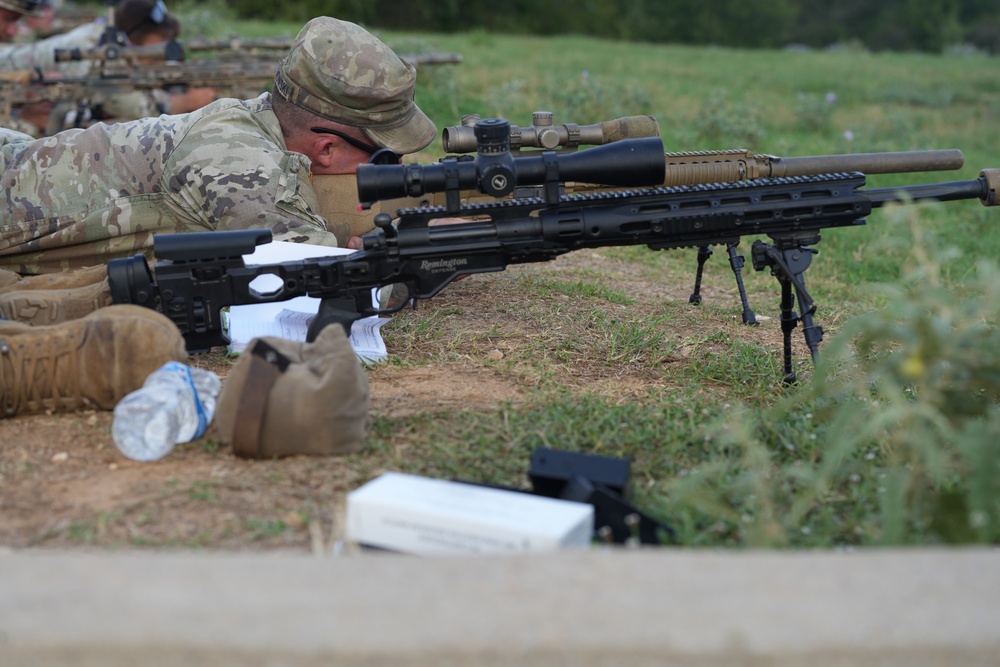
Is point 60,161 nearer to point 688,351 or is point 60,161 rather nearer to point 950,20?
point 688,351

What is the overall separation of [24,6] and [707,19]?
3971 cm

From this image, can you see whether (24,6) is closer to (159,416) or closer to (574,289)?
(574,289)

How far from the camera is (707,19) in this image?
4619 centimetres

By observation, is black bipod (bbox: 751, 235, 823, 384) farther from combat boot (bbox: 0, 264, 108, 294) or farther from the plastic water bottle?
combat boot (bbox: 0, 264, 108, 294)

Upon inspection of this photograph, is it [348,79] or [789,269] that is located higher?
[348,79]

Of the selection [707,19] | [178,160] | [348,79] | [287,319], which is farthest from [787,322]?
[707,19]

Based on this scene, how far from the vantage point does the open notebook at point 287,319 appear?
4.33 m

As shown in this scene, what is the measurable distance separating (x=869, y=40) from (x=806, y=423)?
4921 centimetres

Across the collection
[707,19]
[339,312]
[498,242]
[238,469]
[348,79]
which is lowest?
[238,469]

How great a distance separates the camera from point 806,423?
3.49m

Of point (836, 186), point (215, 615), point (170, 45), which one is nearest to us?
point (215, 615)

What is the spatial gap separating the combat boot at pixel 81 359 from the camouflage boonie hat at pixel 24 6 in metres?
8.70

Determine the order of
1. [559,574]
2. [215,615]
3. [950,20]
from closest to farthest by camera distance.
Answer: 1. [215,615]
2. [559,574]
3. [950,20]

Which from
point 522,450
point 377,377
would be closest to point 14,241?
point 377,377
